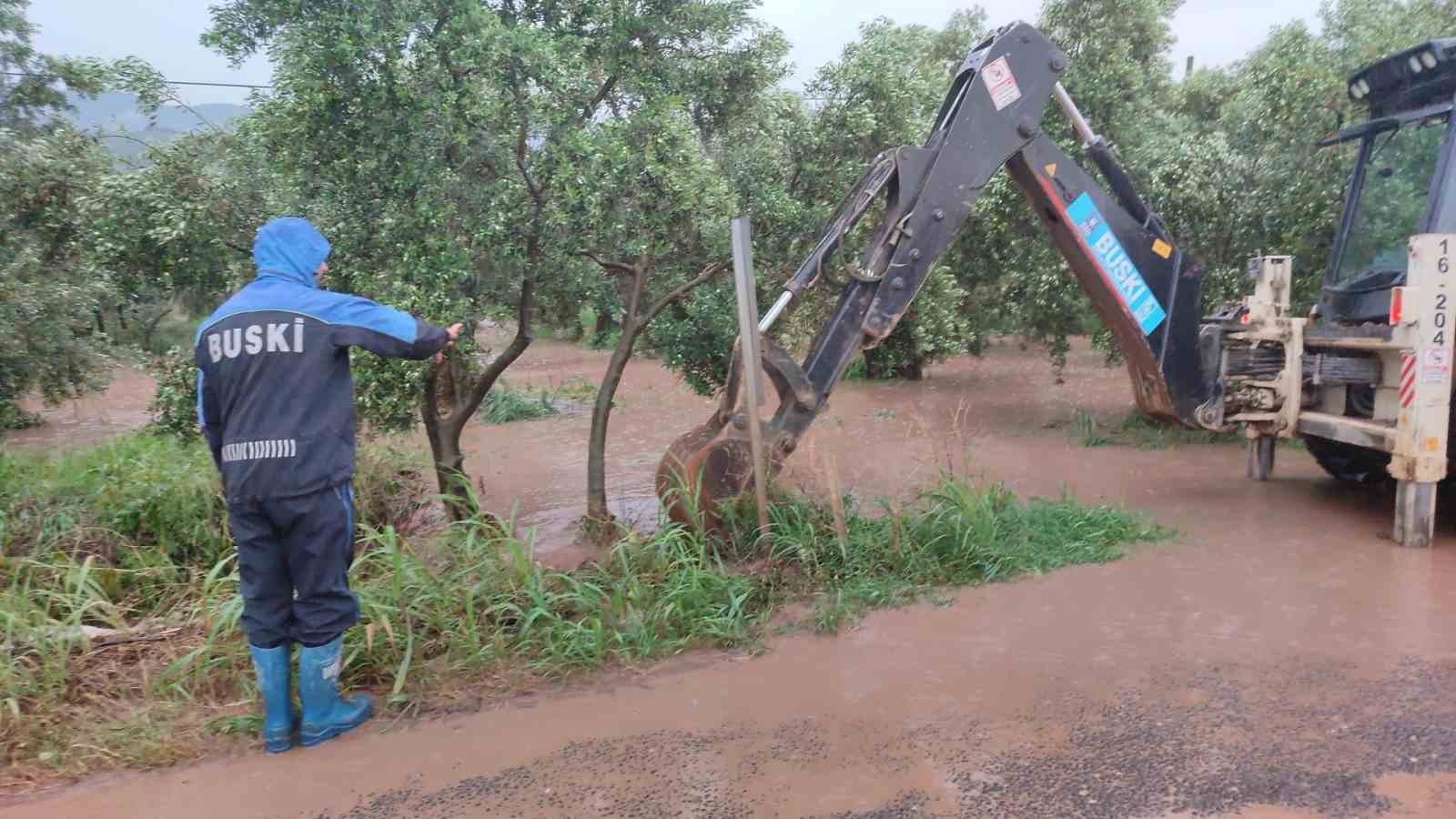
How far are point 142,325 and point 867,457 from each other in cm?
846

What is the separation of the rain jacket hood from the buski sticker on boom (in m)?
4.50

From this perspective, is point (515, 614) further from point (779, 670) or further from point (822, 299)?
point (822, 299)

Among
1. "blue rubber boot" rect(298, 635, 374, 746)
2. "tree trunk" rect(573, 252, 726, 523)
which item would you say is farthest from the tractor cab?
"blue rubber boot" rect(298, 635, 374, 746)

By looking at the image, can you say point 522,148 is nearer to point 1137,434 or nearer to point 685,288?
point 685,288

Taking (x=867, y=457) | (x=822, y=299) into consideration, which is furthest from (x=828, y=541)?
(x=867, y=457)

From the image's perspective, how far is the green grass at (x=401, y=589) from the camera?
173 inches

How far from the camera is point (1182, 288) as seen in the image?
688 centimetres

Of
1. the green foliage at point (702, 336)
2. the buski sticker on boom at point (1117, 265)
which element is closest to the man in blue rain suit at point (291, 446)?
the green foliage at point (702, 336)

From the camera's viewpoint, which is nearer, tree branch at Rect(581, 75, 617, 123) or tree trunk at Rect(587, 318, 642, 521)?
tree branch at Rect(581, 75, 617, 123)

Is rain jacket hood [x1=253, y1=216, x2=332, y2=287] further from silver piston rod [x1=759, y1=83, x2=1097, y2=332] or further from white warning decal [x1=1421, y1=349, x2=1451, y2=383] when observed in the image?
white warning decal [x1=1421, y1=349, x2=1451, y2=383]

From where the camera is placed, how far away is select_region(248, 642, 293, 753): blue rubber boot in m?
4.10

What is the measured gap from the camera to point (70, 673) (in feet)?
14.9

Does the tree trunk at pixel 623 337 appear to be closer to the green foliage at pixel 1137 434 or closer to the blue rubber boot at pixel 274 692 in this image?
the blue rubber boot at pixel 274 692

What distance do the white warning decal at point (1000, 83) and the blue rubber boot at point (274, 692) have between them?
4823mm
